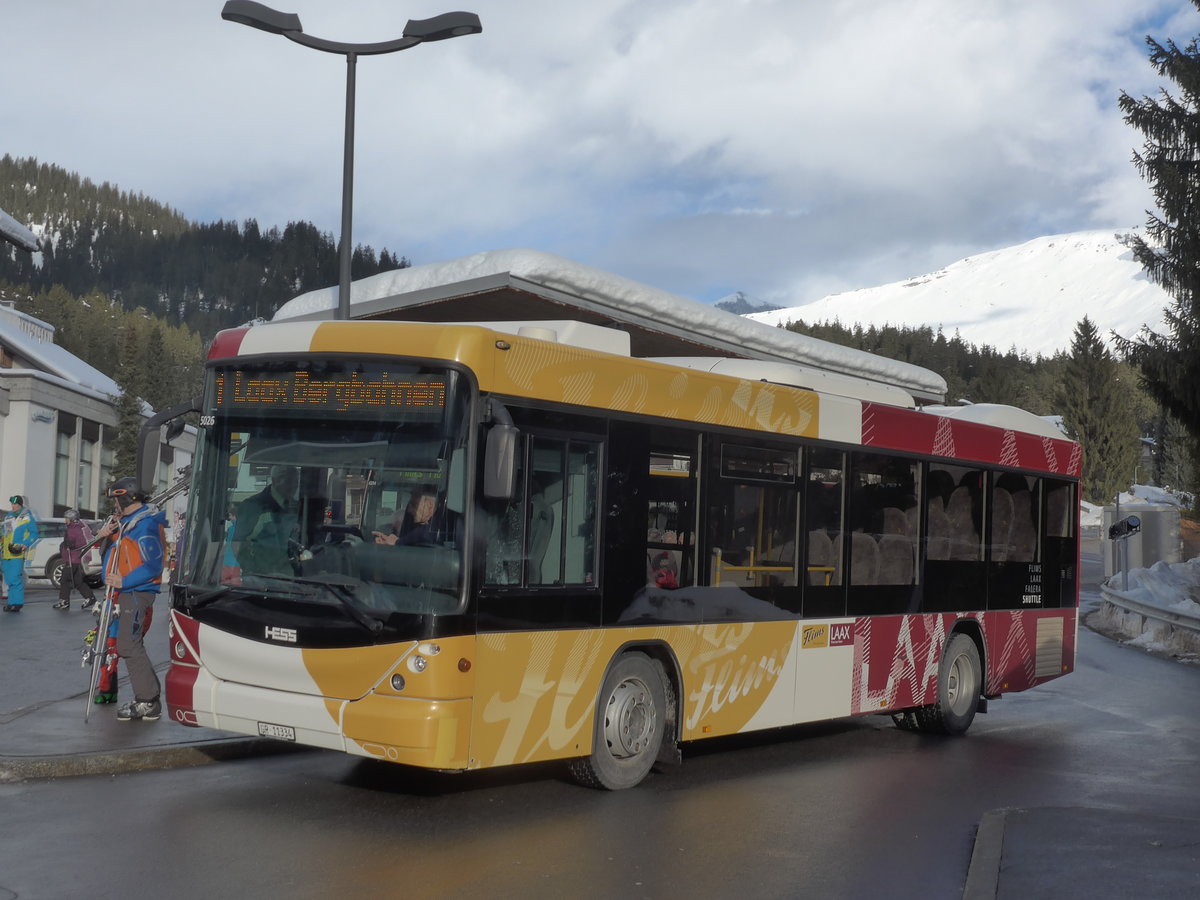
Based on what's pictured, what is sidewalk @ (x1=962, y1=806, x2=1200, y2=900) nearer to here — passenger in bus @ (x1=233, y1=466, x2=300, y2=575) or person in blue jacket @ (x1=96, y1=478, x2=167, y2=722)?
passenger in bus @ (x1=233, y1=466, x2=300, y2=575)

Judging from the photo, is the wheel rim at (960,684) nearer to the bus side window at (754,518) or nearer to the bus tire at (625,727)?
the bus side window at (754,518)

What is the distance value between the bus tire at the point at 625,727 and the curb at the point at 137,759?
2.40 metres

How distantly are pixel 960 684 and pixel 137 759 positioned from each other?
747 cm

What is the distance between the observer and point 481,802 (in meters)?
8.95

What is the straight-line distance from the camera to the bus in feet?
26.9

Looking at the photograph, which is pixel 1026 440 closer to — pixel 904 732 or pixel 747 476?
pixel 904 732

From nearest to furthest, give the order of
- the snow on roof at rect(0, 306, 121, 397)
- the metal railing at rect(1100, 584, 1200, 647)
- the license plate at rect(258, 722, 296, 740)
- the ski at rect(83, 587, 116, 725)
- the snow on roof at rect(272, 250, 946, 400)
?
the license plate at rect(258, 722, 296, 740) → the ski at rect(83, 587, 116, 725) → the snow on roof at rect(272, 250, 946, 400) → the metal railing at rect(1100, 584, 1200, 647) → the snow on roof at rect(0, 306, 121, 397)

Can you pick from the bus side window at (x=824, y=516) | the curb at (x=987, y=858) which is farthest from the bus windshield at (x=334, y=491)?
the bus side window at (x=824, y=516)

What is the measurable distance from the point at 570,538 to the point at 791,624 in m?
2.68

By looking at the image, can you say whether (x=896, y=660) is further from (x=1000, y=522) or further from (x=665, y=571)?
(x=665, y=571)

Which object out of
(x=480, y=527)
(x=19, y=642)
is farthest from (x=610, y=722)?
(x=19, y=642)

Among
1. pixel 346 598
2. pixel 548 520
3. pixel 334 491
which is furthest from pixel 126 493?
pixel 548 520

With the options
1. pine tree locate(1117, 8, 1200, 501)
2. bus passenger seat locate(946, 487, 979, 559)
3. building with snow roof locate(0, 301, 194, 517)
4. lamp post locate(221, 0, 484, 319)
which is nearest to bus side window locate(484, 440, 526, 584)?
bus passenger seat locate(946, 487, 979, 559)

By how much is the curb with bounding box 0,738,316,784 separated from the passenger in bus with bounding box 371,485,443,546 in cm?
264
